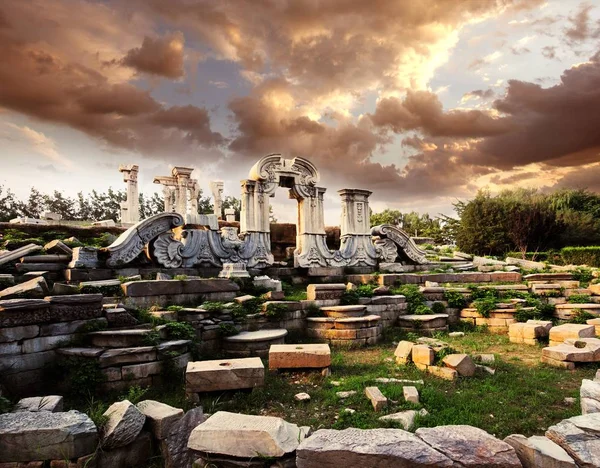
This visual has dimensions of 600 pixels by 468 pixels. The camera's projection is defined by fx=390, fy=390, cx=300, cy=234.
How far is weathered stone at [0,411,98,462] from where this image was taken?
3.28 meters

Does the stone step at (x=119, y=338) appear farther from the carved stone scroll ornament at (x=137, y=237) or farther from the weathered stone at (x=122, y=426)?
the carved stone scroll ornament at (x=137, y=237)

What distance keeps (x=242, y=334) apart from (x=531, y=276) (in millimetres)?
9092

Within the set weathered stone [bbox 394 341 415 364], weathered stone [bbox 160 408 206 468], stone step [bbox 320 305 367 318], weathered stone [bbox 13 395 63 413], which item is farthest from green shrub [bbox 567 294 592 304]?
weathered stone [bbox 13 395 63 413]

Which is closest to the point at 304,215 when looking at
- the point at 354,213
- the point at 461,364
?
the point at 354,213

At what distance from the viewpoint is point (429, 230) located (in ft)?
129

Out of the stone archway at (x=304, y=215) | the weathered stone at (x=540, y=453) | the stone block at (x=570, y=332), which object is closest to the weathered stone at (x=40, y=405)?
the weathered stone at (x=540, y=453)

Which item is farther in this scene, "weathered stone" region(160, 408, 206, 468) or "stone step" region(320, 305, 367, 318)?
"stone step" region(320, 305, 367, 318)

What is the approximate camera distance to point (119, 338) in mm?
5406

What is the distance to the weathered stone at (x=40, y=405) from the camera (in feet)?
12.8

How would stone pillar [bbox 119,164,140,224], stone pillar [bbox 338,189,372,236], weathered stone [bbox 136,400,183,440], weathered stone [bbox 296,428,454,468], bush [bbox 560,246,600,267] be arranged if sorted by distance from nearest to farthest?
weathered stone [bbox 296,428,454,468] → weathered stone [bbox 136,400,183,440] → stone pillar [bbox 338,189,372,236] → bush [bbox 560,246,600,267] → stone pillar [bbox 119,164,140,224]

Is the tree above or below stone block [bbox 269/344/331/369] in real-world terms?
above

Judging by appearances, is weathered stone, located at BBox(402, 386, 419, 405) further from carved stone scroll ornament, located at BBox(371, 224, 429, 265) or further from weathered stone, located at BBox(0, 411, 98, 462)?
carved stone scroll ornament, located at BBox(371, 224, 429, 265)

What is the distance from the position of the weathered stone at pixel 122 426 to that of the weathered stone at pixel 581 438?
3.70 metres

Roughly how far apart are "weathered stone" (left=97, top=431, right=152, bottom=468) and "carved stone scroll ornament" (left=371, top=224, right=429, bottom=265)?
9903mm
